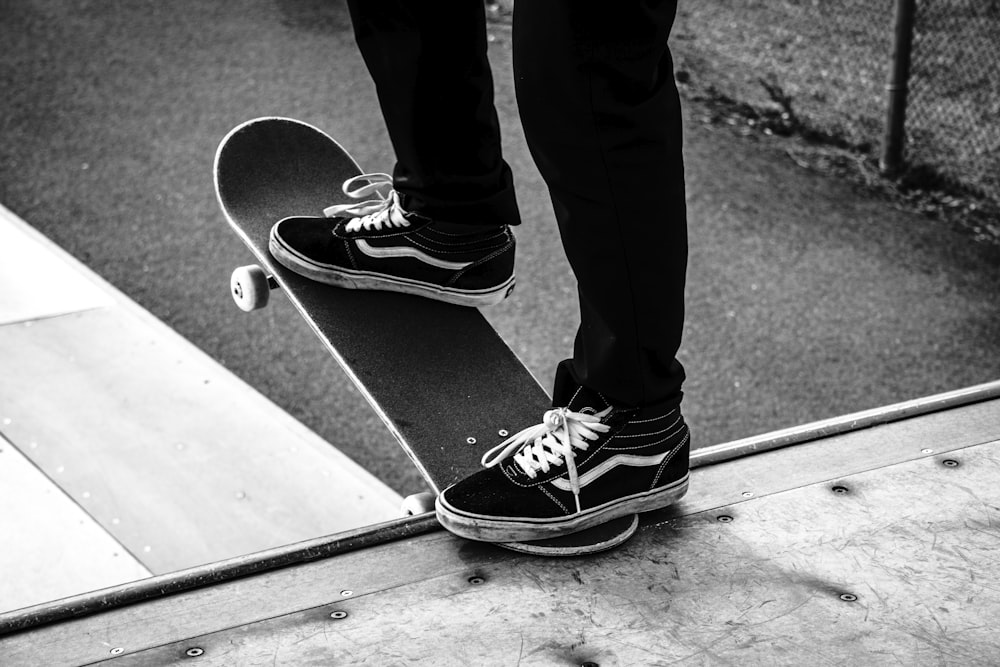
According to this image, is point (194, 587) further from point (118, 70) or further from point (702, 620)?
point (118, 70)

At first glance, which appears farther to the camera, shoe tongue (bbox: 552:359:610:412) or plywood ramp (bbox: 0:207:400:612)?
plywood ramp (bbox: 0:207:400:612)

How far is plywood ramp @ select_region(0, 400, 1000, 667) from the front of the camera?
1.14 m

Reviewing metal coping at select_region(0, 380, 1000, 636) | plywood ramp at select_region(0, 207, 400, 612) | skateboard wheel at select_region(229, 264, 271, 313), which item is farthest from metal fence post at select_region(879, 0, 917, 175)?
skateboard wheel at select_region(229, 264, 271, 313)

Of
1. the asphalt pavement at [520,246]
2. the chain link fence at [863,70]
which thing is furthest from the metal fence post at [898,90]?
the asphalt pavement at [520,246]

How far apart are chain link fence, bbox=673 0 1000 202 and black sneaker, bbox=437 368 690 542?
297 cm

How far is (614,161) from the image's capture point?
46.4 inches

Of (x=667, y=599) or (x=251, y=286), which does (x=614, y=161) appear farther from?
(x=251, y=286)

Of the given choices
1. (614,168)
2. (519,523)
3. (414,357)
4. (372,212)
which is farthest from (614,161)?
(372,212)

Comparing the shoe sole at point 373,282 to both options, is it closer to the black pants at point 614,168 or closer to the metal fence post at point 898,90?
the black pants at point 614,168

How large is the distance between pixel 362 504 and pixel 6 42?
13.5 feet

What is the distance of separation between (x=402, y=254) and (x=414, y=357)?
18cm

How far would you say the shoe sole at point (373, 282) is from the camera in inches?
69.6

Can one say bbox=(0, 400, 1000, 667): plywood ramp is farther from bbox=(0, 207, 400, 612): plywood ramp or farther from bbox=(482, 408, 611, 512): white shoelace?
bbox=(0, 207, 400, 612): plywood ramp

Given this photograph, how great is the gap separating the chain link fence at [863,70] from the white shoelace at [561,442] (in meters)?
3.01
